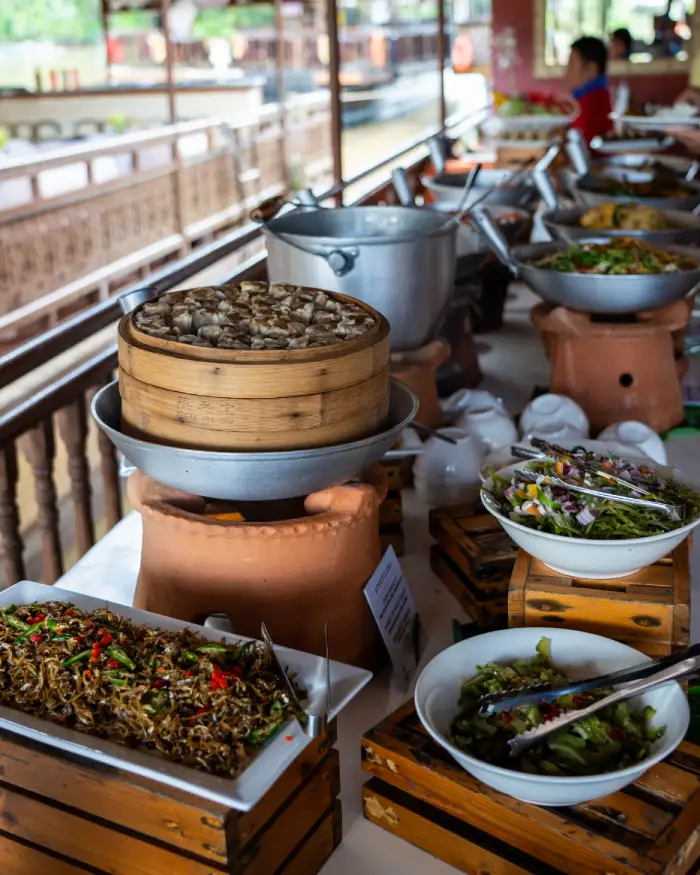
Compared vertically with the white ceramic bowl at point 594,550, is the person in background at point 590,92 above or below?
above

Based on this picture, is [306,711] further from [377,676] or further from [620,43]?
[620,43]

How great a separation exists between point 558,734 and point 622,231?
1739 mm

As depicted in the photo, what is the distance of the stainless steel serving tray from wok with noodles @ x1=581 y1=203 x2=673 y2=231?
182 centimetres

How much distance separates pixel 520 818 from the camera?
3.13 ft

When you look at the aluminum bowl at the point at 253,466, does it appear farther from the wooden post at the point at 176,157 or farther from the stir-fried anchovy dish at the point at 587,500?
the wooden post at the point at 176,157

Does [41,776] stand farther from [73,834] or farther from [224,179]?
[224,179]

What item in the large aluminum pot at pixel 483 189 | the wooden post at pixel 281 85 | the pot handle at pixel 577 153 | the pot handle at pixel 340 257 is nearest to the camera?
the pot handle at pixel 340 257

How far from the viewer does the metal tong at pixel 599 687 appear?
97 centimetres

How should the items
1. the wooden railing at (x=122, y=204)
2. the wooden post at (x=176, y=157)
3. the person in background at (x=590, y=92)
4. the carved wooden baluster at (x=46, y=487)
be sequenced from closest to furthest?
1. the carved wooden baluster at (x=46, y=487)
2. the person in background at (x=590, y=92)
3. the wooden railing at (x=122, y=204)
4. the wooden post at (x=176, y=157)

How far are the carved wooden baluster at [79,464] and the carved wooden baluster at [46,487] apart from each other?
0.06 metres

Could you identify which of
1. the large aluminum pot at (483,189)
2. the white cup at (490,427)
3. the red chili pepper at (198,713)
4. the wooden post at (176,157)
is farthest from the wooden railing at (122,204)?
the red chili pepper at (198,713)

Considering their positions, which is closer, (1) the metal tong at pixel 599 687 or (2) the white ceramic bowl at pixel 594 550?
(1) the metal tong at pixel 599 687

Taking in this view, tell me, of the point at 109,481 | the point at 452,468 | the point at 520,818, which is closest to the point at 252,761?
the point at 520,818

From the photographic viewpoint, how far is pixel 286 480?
3.68 feet
